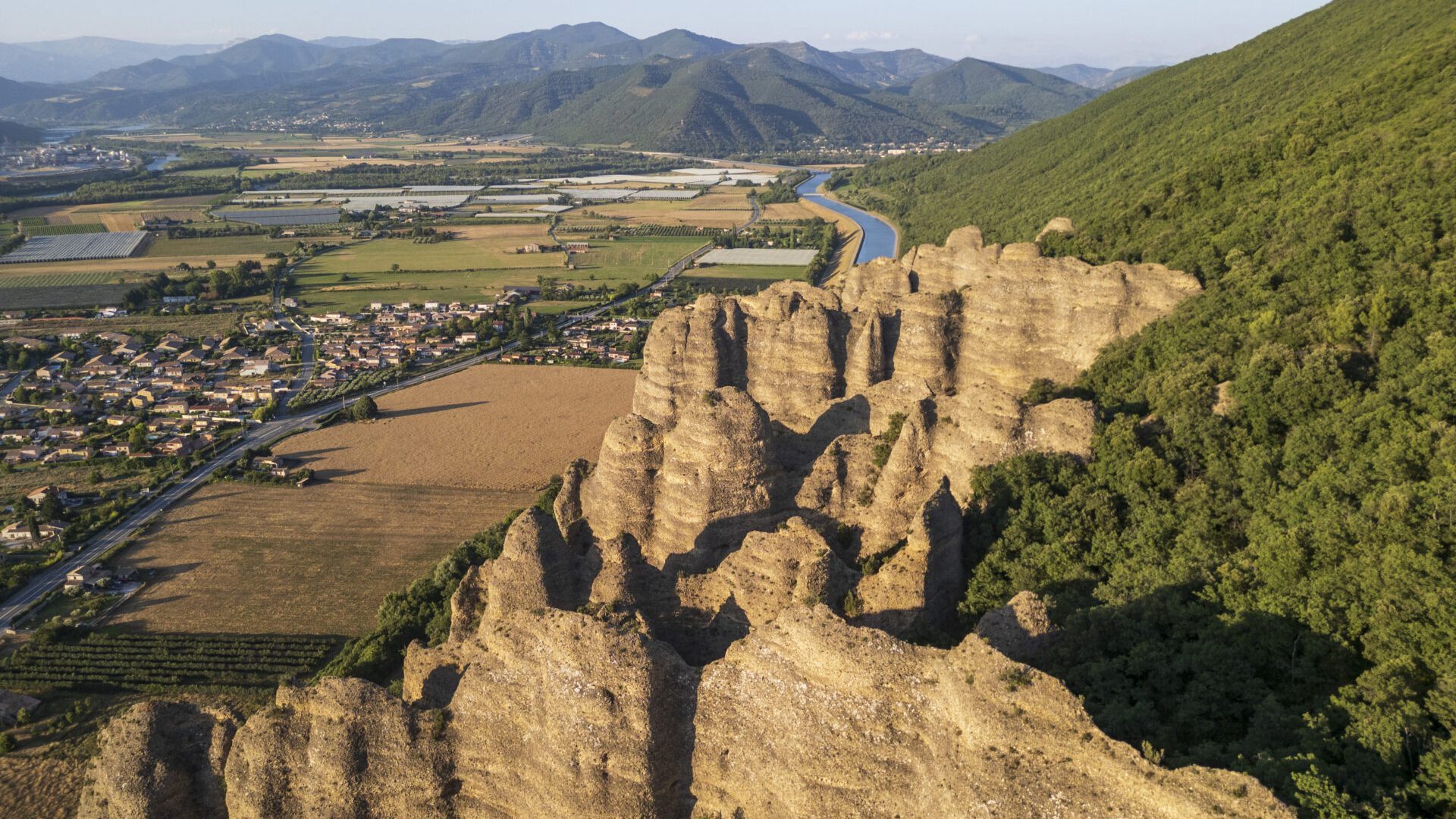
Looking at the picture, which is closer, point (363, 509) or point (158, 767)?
point (158, 767)

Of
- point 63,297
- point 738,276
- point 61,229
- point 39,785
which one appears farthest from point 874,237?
point 61,229

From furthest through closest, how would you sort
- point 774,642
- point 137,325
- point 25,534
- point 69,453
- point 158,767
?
point 137,325
point 69,453
point 25,534
point 158,767
point 774,642

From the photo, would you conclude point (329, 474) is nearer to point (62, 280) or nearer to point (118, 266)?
point (62, 280)

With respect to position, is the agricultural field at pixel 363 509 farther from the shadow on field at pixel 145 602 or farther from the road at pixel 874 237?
the road at pixel 874 237

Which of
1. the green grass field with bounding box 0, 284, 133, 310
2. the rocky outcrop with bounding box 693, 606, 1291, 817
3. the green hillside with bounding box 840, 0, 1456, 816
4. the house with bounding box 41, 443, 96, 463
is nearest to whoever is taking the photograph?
the rocky outcrop with bounding box 693, 606, 1291, 817

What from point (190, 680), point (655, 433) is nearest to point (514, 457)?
point (190, 680)

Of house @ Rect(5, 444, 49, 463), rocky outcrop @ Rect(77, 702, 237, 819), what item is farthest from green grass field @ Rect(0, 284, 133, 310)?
rocky outcrop @ Rect(77, 702, 237, 819)

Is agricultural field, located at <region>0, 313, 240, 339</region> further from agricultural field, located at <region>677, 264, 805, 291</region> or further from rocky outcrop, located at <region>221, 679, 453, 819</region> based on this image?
rocky outcrop, located at <region>221, 679, 453, 819</region>
